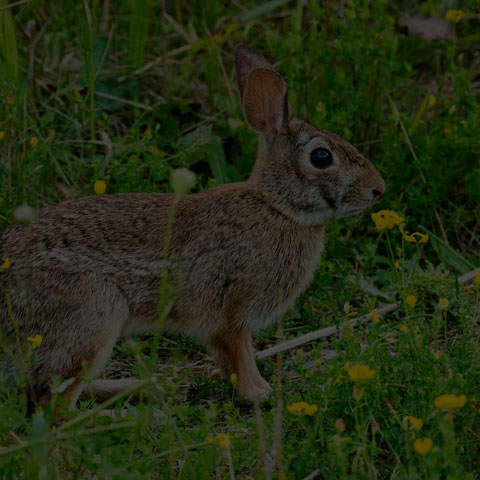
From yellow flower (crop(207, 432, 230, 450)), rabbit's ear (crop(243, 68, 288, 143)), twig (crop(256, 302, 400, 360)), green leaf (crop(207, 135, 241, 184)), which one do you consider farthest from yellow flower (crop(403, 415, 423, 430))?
green leaf (crop(207, 135, 241, 184))

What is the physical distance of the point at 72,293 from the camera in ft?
11.9

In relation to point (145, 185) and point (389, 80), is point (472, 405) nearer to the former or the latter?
point (145, 185)

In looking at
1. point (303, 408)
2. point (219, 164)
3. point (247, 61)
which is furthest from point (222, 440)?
point (219, 164)

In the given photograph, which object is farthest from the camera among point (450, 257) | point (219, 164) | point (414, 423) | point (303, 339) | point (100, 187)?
point (219, 164)

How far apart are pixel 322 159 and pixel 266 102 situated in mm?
421

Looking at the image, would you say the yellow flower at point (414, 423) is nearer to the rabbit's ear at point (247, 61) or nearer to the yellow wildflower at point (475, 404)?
the yellow wildflower at point (475, 404)

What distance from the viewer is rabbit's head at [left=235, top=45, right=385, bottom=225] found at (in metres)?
4.01

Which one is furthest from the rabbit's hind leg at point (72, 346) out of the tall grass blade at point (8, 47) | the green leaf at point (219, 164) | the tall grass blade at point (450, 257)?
the tall grass blade at point (450, 257)

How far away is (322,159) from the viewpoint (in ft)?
13.2

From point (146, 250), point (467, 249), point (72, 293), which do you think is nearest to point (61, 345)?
point (72, 293)

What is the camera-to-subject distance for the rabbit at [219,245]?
146 inches

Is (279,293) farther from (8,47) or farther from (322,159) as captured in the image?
(8,47)

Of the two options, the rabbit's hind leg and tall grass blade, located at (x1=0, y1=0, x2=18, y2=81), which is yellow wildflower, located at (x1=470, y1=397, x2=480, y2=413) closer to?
the rabbit's hind leg

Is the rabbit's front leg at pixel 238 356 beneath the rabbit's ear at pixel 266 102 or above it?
beneath
